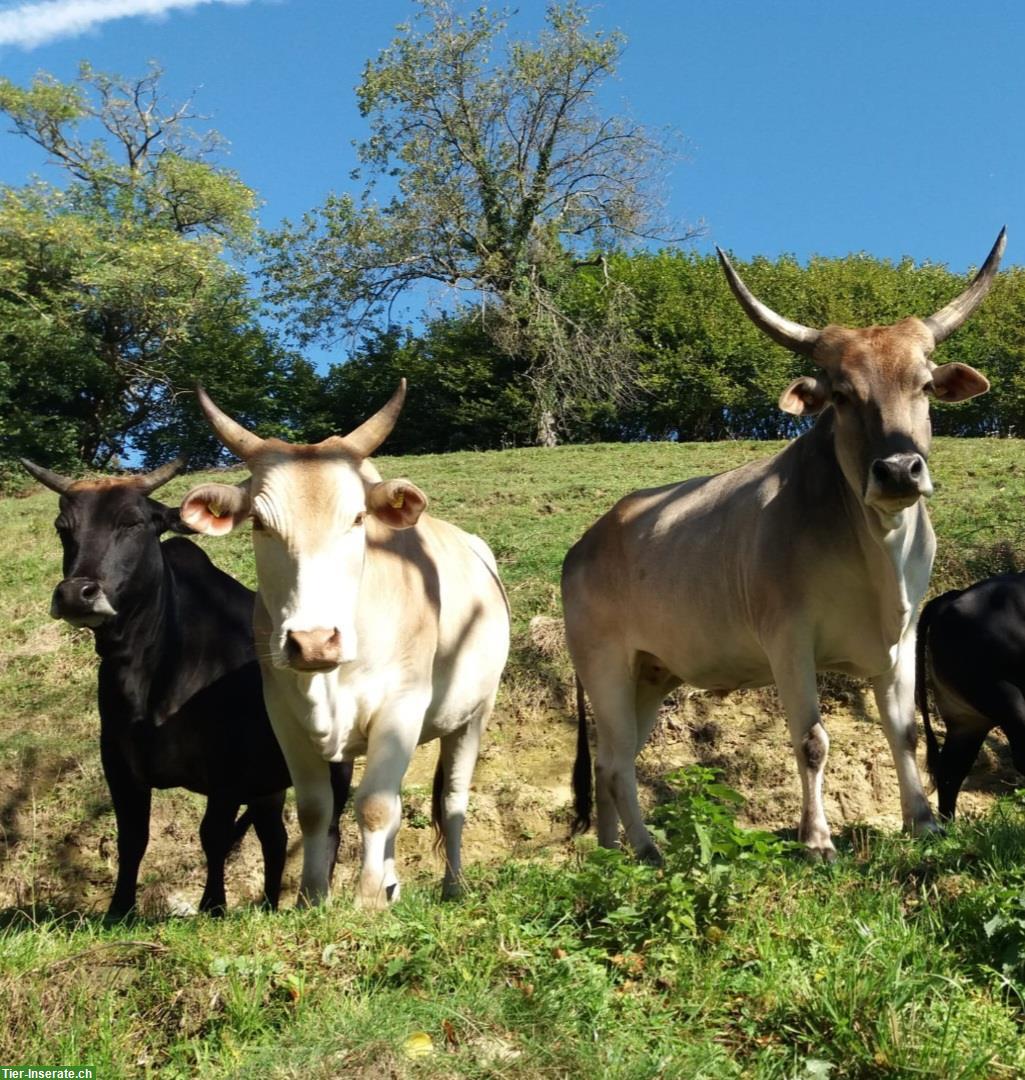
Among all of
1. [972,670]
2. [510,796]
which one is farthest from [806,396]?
[510,796]

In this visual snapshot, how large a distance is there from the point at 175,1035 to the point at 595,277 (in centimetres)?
3053

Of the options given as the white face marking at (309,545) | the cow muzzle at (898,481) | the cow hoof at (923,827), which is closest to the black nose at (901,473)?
the cow muzzle at (898,481)

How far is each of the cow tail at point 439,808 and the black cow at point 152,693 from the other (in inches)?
21.3

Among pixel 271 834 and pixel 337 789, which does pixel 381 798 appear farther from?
pixel 271 834

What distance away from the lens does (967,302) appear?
628 cm

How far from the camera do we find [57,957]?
4328 mm

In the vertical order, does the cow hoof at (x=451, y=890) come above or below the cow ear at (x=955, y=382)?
below

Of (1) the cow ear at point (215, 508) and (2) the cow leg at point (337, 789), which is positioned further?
(2) the cow leg at point (337, 789)

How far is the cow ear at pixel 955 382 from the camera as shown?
5953mm

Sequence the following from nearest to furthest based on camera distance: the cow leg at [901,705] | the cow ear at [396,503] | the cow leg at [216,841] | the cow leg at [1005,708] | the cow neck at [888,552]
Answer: the cow ear at [396,503], the cow neck at [888,552], the cow leg at [901,705], the cow leg at [216,841], the cow leg at [1005,708]

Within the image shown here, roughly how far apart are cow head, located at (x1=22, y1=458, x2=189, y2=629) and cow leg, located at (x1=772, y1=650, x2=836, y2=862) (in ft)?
11.1

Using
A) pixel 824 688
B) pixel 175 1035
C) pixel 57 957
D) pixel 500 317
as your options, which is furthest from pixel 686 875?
pixel 500 317

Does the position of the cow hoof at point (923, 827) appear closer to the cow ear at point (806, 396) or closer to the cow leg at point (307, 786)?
the cow ear at point (806, 396)

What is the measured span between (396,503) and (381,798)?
1366mm
